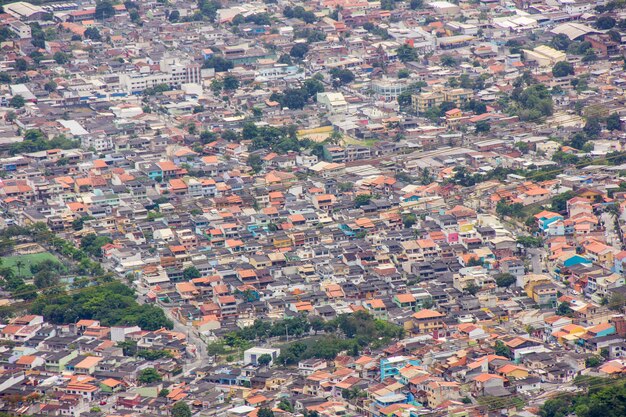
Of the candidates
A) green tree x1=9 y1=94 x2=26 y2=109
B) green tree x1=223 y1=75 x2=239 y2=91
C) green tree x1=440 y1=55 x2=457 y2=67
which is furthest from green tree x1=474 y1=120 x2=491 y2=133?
green tree x1=9 y1=94 x2=26 y2=109

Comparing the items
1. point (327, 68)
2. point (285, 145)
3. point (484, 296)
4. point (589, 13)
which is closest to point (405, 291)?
point (484, 296)

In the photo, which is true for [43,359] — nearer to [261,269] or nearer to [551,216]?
[261,269]

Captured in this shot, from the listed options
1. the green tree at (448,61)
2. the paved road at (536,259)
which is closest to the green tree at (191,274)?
the paved road at (536,259)

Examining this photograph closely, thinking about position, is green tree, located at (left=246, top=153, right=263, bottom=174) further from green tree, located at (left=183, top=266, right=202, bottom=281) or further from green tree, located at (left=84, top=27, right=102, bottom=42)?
green tree, located at (left=84, top=27, right=102, bottom=42)

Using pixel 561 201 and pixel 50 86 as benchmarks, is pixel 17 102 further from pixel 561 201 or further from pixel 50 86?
pixel 561 201

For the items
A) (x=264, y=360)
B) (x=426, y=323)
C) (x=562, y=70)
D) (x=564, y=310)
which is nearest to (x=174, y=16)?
(x=562, y=70)

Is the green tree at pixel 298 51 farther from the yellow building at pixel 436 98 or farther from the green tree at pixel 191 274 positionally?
the green tree at pixel 191 274

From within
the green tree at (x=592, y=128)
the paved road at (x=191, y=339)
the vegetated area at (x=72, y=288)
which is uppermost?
the green tree at (x=592, y=128)
